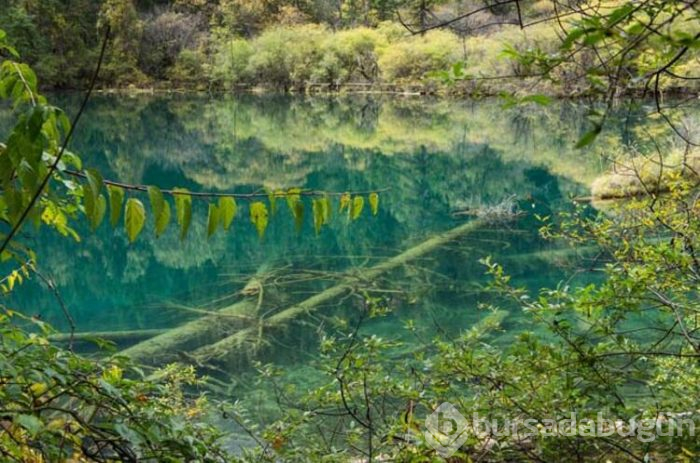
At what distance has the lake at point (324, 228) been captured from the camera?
7.95m

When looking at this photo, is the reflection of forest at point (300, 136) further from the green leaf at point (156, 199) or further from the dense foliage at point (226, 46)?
the green leaf at point (156, 199)

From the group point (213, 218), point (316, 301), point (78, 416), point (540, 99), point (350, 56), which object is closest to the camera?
point (540, 99)

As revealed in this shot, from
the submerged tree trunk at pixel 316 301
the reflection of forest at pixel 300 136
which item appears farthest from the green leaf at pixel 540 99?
the reflection of forest at pixel 300 136

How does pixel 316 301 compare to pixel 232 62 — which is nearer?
pixel 316 301

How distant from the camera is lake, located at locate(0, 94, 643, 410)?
7.95 metres

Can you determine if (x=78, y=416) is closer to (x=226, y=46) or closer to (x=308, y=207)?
(x=308, y=207)

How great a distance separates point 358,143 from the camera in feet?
78.3

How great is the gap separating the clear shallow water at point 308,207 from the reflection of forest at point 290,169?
5cm

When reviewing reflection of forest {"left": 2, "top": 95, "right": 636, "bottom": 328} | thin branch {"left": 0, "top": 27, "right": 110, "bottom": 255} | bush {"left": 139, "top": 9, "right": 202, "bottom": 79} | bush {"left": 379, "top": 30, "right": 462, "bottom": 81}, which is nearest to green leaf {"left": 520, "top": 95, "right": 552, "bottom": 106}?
thin branch {"left": 0, "top": 27, "right": 110, "bottom": 255}

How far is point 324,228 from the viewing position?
482 inches

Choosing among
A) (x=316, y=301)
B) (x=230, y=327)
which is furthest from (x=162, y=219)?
(x=316, y=301)

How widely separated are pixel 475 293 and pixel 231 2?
172 ft

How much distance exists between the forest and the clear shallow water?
0.08 m

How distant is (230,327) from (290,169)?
11904 mm
